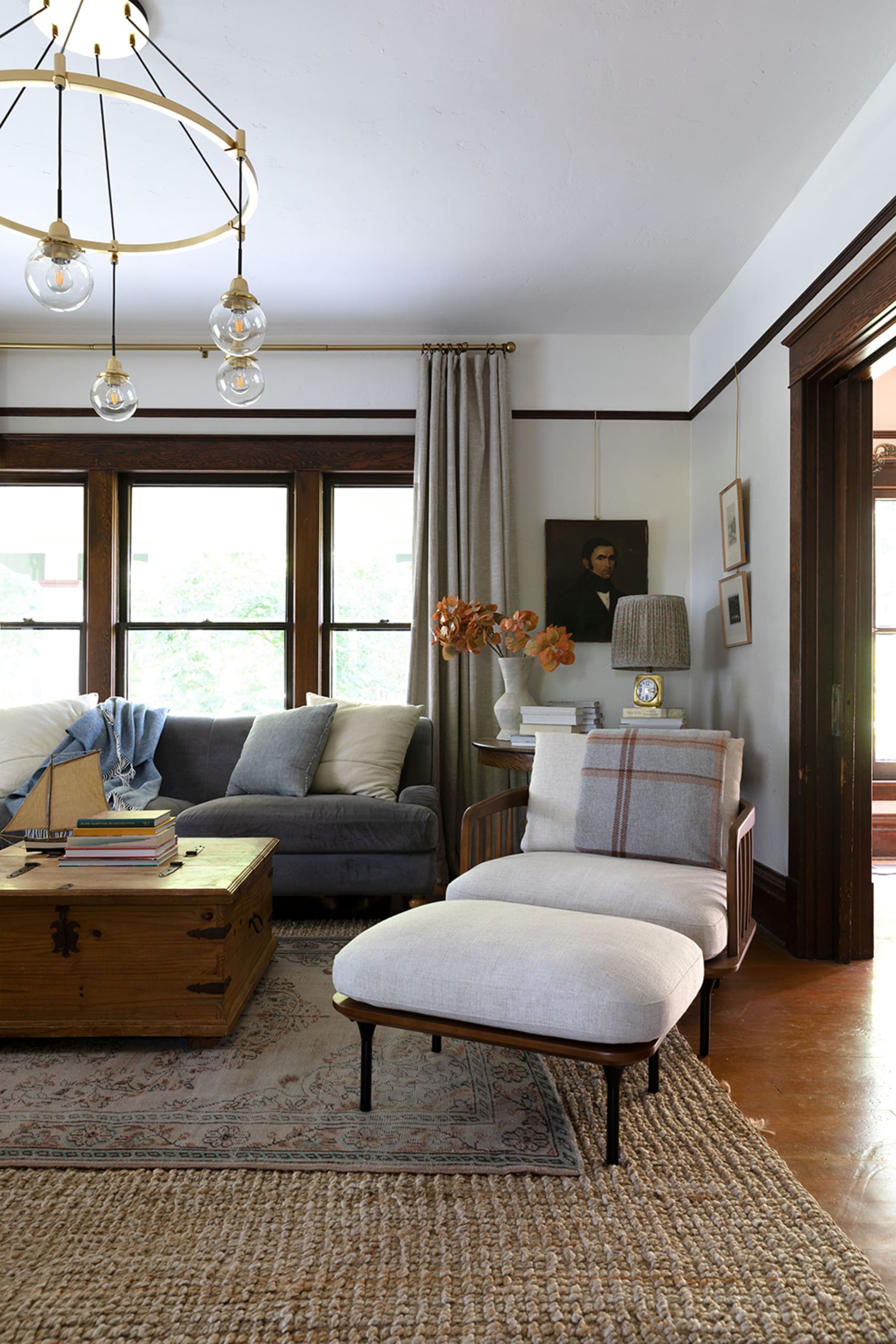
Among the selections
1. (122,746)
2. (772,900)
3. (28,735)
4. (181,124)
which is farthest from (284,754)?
(181,124)

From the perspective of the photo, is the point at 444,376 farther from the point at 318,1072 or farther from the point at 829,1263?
the point at 829,1263

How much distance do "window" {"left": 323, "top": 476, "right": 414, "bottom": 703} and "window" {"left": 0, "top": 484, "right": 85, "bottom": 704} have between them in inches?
51.1

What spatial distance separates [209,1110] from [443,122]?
288 cm

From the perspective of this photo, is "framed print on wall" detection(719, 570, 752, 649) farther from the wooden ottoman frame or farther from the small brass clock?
the wooden ottoman frame

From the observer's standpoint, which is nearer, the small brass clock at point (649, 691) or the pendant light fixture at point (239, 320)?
the pendant light fixture at point (239, 320)

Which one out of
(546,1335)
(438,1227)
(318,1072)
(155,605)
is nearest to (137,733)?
(155,605)

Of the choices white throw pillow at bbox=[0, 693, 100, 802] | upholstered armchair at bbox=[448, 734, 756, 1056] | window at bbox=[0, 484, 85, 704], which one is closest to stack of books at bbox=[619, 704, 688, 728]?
upholstered armchair at bbox=[448, 734, 756, 1056]

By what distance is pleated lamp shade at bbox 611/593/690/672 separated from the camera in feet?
12.4

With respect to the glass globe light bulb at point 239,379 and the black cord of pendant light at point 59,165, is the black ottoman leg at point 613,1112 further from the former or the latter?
the black cord of pendant light at point 59,165

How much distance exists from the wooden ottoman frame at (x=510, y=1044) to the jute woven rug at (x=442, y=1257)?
13cm

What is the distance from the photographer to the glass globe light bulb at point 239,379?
216 centimetres

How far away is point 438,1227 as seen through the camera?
1.50 meters

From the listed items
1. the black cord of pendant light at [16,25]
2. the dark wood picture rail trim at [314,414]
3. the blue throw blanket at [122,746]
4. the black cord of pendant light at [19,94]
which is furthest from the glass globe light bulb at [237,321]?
the dark wood picture rail trim at [314,414]

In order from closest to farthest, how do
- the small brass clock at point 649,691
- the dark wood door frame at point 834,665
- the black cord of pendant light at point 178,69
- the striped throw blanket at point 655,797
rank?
the black cord of pendant light at point 178,69 < the striped throw blanket at point 655,797 < the dark wood door frame at point 834,665 < the small brass clock at point 649,691
